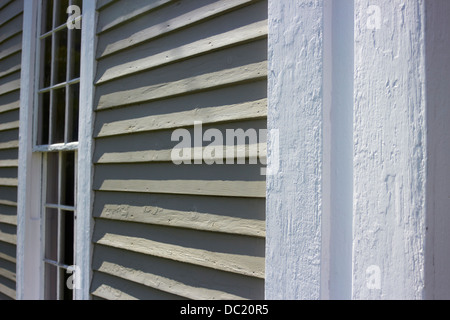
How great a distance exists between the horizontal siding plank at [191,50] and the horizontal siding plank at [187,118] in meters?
0.27

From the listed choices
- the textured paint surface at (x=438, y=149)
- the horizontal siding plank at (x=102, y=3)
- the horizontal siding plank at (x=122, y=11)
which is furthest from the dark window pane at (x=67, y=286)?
the textured paint surface at (x=438, y=149)

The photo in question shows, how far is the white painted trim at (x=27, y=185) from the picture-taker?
11.5 feet

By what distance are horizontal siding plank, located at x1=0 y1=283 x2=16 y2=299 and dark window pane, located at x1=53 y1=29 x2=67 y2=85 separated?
1.84 metres

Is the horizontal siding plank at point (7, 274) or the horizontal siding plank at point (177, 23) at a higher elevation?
the horizontal siding plank at point (177, 23)

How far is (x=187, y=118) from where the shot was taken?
212cm

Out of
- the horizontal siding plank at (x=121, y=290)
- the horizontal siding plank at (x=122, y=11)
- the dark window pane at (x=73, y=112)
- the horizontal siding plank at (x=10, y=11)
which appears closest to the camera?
the horizontal siding plank at (x=121, y=290)

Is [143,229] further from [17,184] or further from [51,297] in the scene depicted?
[17,184]

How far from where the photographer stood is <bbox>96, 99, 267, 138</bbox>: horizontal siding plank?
1.78 meters

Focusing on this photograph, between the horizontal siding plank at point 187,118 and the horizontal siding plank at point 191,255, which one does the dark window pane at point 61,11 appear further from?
the horizontal siding plank at point 191,255

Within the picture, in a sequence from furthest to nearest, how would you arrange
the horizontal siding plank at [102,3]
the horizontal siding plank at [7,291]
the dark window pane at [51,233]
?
the horizontal siding plank at [7,291] < the dark window pane at [51,233] < the horizontal siding plank at [102,3]

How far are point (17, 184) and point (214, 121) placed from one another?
8.18 feet

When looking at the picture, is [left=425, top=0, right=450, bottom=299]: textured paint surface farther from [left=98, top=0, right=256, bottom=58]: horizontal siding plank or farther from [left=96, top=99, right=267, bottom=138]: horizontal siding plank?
[left=98, top=0, right=256, bottom=58]: horizontal siding plank

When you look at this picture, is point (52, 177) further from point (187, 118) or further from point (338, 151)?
point (338, 151)
